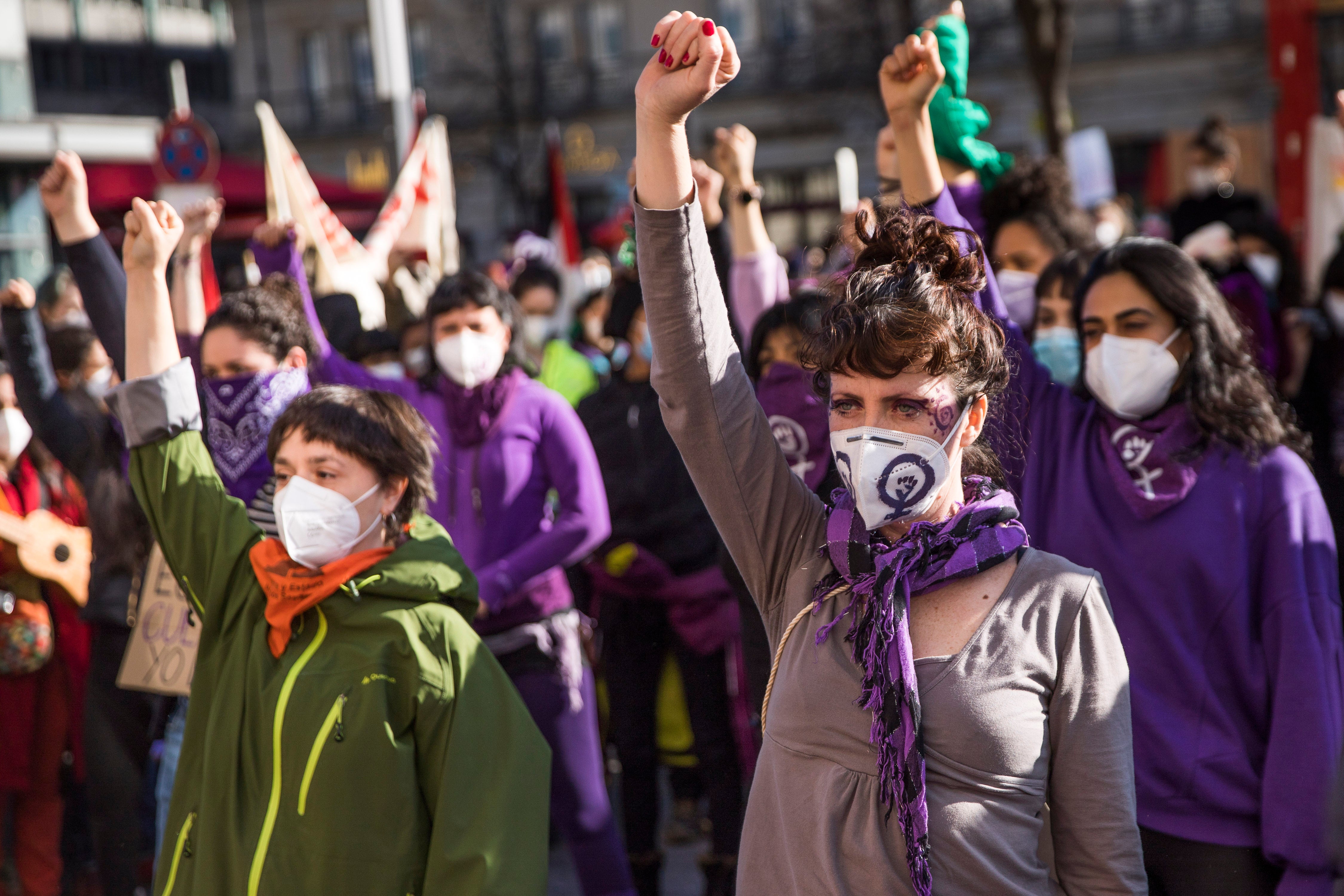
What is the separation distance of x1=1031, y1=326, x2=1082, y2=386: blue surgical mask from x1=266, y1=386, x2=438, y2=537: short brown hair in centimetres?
177

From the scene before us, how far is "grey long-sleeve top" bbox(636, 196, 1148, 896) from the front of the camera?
2.05m

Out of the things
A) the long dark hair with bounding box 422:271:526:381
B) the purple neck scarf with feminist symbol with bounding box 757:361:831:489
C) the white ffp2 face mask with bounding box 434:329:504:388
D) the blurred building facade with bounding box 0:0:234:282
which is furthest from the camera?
the blurred building facade with bounding box 0:0:234:282

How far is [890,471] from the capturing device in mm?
2160

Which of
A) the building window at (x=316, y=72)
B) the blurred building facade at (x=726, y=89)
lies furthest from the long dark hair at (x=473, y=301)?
the building window at (x=316, y=72)

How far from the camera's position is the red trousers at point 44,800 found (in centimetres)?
507

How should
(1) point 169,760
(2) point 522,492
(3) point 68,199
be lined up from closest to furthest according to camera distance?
(3) point 68,199 → (1) point 169,760 → (2) point 522,492

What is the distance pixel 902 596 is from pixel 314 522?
1.41 metres

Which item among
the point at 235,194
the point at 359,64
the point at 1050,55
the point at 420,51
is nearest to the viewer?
the point at 235,194

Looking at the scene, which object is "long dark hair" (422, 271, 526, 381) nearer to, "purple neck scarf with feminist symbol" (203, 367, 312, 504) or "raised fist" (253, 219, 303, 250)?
"raised fist" (253, 219, 303, 250)

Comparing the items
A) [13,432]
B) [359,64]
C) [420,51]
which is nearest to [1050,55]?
[13,432]

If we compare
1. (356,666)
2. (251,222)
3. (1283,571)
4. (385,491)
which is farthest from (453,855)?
(251,222)

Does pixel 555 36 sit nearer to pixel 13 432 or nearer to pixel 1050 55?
pixel 1050 55

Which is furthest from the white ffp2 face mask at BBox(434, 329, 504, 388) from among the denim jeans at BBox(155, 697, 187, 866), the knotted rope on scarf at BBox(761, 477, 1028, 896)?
the knotted rope on scarf at BBox(761, 477, 1028, 896)

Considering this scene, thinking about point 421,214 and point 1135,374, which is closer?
point 1135,374
